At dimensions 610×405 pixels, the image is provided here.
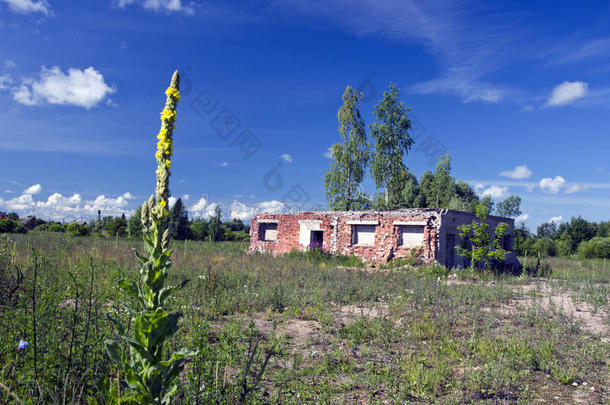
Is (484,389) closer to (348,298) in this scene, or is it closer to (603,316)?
(348,298)

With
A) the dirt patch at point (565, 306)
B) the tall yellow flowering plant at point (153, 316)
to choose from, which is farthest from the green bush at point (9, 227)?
the tall yellow flowering plant at point (153, 316)

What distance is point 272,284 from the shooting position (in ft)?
34.9

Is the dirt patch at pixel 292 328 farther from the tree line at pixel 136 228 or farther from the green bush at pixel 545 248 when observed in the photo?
the green bush at pixel 545 248

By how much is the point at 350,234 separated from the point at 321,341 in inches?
596

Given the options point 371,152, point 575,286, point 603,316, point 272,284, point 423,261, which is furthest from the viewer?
point 371,152

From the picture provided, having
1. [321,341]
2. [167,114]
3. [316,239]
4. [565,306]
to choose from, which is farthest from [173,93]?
[316,239]

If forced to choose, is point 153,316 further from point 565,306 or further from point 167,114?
point 565,306

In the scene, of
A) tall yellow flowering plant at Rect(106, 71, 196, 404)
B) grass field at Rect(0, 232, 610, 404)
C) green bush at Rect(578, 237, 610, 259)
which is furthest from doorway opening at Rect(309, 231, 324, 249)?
A: green bush at Rect(578, 237, 610, 259)

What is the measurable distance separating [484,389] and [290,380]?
102 inches

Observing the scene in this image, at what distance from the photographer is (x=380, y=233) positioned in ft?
66.2

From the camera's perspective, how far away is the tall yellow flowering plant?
212 cm

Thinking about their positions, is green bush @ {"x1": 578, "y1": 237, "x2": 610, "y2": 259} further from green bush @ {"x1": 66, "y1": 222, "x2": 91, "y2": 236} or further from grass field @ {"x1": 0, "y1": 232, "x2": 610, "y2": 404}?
green bush @ {"x1": 66, "y1": 222, "x2": 91, "y2": 236}

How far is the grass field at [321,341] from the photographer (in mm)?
3551

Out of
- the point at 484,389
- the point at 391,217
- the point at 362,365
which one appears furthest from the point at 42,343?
the point at 391,217
